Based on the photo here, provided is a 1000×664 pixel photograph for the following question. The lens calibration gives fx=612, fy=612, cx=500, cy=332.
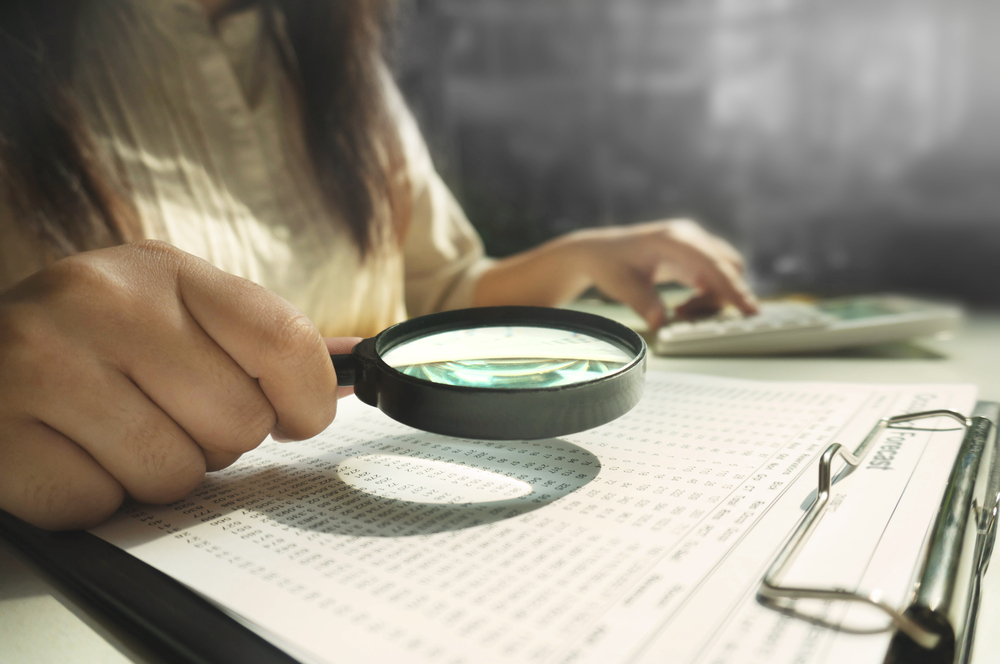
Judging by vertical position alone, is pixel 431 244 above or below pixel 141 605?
above

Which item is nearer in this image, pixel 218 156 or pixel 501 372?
pixel 501 372

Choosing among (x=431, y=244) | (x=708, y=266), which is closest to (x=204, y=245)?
(x=431, y=244)

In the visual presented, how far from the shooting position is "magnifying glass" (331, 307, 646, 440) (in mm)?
408

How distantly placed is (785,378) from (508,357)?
0.49 meters

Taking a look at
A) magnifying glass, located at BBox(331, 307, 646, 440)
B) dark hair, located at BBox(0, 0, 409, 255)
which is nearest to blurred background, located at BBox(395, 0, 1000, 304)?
dark hair, located at BBox(0, 0, 409, 255)

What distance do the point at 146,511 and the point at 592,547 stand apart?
31 cm

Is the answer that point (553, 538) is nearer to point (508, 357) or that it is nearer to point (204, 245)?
point (508, 357)

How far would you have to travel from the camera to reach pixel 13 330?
0.38 m

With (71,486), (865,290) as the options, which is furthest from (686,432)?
(865,290)

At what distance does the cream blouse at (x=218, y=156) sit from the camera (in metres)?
0.85

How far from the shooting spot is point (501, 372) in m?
0.48

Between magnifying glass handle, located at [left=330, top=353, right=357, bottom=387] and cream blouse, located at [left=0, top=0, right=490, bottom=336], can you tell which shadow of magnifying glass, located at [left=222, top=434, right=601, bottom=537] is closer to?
magnifying glass handle, located at [left=330, top=353, right=357, bottom=387]

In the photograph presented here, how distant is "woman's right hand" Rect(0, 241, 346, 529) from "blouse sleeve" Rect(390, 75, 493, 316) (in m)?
0.97

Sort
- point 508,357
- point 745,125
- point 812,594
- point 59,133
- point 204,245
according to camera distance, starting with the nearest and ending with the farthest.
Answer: point 812,594 → point 508,357 → point 59,133 → point 204,245 → point 745,125
